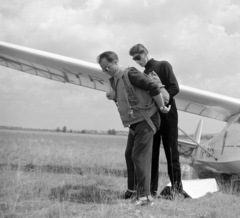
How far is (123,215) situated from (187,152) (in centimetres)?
709

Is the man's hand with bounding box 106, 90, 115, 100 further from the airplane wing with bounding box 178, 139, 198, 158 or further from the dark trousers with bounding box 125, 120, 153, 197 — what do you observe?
the airplane wing with bounding box 178, 139, 198, 158

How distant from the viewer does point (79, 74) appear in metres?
6.88

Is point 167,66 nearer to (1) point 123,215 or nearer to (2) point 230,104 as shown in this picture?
(1) point 123,215

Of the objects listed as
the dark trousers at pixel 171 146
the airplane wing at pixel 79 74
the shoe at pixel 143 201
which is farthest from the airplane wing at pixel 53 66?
the shoe at pixel 143 201

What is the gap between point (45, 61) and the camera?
6.49m

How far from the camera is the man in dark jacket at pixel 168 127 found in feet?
11.6

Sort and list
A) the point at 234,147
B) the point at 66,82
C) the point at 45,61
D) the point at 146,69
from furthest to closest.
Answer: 1. the point at 66,82
2. the point at 45,61
3. the point at 234,147
4. the point at 146,69

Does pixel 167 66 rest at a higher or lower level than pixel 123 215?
higher

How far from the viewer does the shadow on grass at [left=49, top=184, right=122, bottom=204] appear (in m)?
3.09

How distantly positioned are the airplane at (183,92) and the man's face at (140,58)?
2395mm

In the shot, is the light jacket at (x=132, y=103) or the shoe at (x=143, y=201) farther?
the light jacket at (x=132, y=103)

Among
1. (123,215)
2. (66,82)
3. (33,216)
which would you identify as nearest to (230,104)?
(66,82)

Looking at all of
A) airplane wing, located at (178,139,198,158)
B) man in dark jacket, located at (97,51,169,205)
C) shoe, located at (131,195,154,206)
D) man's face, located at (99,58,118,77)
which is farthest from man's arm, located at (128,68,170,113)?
airplane wing, located at (178,139,198,158)

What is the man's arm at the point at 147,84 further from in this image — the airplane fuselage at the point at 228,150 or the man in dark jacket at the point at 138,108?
the airplane fuselage at the point at 228,150
